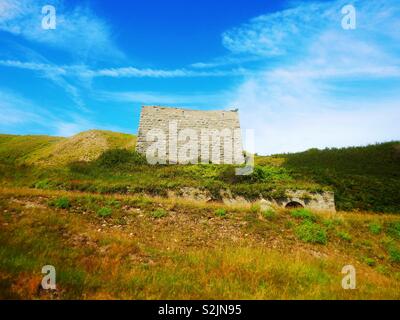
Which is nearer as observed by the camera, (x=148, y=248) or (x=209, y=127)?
(x=148, y=248)

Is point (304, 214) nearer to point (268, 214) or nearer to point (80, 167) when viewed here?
point (268, 214)

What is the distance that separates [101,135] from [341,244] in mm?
35706

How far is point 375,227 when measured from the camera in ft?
52.0

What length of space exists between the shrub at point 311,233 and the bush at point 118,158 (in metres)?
21.5

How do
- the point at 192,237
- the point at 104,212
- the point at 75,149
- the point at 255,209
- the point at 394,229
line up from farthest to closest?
1. the point at 75,149
2. the point at 255,209
3. the point at 394,229
4. the point at 104,212
5. the point at 192,237

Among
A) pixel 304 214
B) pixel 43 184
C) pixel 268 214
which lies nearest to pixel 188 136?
pixel 43 184

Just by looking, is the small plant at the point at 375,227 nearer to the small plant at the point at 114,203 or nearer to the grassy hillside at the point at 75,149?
the small plant at the point at 114,203

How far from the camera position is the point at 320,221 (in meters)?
15.6

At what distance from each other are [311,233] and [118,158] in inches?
953

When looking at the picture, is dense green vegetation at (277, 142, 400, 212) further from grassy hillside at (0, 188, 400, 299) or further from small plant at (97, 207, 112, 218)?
small plant at (97, 207, 112, 218)

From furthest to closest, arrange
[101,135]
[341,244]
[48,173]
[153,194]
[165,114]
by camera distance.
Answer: [101,135] → [165,114] → [48,173] → [153,194] → [341,244]
